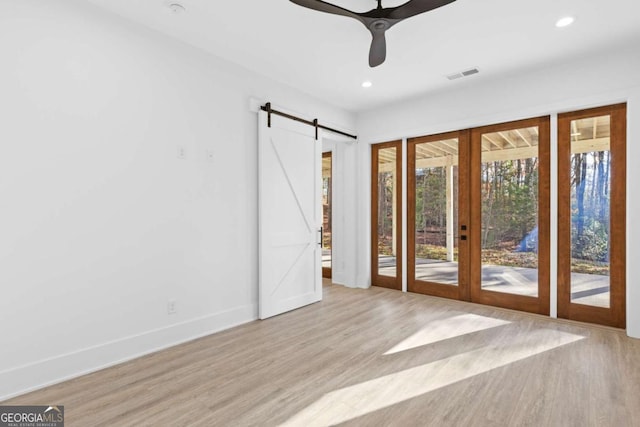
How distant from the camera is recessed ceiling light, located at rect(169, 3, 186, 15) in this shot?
107 inches

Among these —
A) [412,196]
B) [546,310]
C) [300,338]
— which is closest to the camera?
[300,338]

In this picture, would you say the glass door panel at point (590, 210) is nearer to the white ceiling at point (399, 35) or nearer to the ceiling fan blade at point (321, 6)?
the white ceiling at point (399, 35)

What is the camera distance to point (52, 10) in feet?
8.20

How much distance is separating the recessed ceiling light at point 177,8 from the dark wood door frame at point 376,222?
3550mm

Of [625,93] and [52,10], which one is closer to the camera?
[52,10]

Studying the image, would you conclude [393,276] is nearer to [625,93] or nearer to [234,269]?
[234,269]

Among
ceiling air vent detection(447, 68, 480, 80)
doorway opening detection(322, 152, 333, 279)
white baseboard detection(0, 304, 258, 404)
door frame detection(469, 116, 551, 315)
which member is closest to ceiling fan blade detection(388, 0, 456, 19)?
ceiling air vent detection(447, 68, 480, 80)

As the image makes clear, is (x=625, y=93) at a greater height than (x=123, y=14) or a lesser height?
lesser

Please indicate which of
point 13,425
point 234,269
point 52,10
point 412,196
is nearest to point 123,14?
point 52,10

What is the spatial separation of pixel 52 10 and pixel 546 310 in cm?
569

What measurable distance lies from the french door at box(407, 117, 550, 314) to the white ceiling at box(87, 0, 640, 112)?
91 cm

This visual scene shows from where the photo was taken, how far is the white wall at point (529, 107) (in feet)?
11.0

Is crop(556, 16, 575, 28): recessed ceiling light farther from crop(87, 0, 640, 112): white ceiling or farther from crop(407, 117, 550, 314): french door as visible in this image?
crop(407, 117, 550, 314): french door

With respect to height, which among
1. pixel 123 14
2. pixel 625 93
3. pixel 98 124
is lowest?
pixel 98 124
